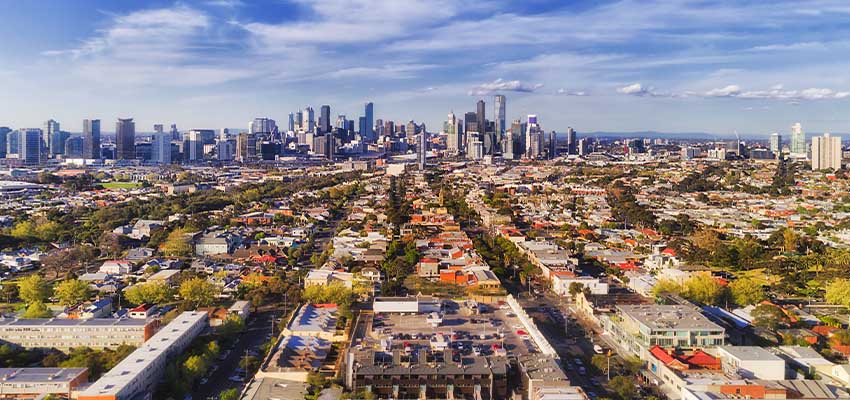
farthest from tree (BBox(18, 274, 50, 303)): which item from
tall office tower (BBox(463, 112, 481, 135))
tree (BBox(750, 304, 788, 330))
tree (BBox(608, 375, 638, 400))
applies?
tall office tower (BBox(463, 112, 481, 135))

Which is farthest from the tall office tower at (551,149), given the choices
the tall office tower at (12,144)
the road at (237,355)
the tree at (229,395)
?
the tree at (229,395)

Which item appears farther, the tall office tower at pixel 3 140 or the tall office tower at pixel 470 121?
the tall office tower at pixel 470 121

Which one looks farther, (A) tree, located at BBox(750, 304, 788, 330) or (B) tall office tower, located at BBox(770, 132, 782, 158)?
(B) tall office tower, located at BBox(770, 132, 782, 158)

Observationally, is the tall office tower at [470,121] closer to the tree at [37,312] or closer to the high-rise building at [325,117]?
the high-rise building at [325,117]

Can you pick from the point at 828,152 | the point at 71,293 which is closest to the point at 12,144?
the point at 71,293

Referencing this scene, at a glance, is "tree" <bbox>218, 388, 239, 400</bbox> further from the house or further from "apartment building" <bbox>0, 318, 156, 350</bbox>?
the house
